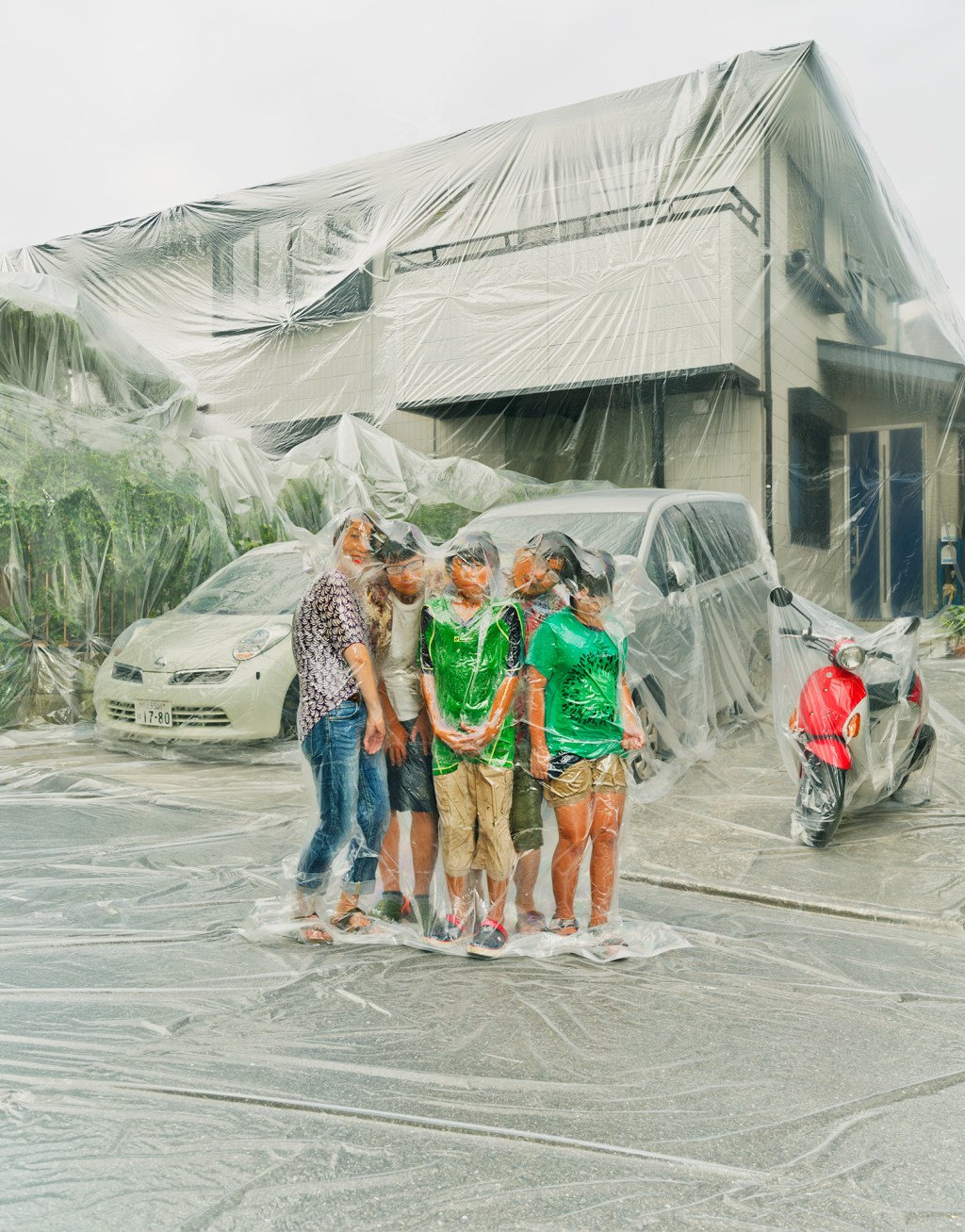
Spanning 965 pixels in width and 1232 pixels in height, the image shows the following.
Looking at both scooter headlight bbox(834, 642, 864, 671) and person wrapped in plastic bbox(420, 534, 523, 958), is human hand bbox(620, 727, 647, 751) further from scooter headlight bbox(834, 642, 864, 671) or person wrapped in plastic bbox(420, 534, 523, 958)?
scooter headlight bbox(834, 642, 864, 671)

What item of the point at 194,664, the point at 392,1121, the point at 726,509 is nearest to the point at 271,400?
the point at 194,664

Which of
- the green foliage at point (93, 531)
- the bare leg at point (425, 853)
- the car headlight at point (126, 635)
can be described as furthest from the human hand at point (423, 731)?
the green foliage at point (93, 531)

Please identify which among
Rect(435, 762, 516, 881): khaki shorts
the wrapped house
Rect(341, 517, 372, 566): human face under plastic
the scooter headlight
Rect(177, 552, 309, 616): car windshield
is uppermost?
the wrapped house

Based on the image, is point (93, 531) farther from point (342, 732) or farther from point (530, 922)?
point (530, 922)

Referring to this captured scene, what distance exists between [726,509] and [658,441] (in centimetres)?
130

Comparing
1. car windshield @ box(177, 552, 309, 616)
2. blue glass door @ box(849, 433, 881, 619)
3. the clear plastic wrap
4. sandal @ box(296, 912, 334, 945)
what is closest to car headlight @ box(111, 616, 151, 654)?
the clear plastic wrap

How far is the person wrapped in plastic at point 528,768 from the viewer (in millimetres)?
3664

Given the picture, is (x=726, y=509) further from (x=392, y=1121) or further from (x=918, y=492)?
(x=392, y=1121)

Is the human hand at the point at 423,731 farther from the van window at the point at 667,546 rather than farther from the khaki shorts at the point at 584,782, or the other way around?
the van window at the point at 667,546

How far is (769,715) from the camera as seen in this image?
7539 millimetres

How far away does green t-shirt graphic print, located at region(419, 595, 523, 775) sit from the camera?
11.6 ft

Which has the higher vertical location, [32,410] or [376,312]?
[376,312]

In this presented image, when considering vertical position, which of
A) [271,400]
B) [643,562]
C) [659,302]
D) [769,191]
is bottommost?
[643,562]

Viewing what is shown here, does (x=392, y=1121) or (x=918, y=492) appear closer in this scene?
(x=392, y=1121)
